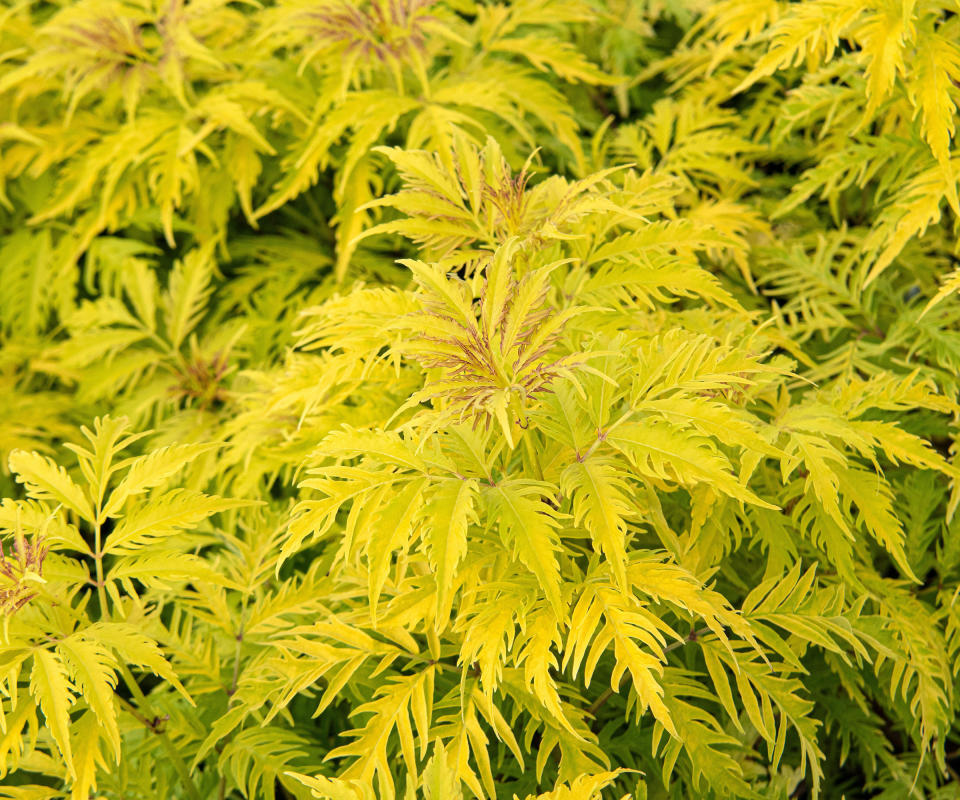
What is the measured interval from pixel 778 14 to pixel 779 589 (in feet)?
3.98

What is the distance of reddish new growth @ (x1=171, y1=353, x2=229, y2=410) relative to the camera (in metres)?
2.05

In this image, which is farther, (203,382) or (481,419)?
(203,382)

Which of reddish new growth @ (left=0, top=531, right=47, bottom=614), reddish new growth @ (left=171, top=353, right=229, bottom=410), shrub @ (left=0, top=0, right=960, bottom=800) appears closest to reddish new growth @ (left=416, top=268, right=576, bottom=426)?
shrub @ (left=0, top=0, right=960, bottom=800)

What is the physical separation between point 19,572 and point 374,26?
4.31 feet

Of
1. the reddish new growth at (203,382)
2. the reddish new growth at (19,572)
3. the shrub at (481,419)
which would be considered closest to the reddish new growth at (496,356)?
the shrub at (481,419)

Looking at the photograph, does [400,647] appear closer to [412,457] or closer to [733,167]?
[412,457]

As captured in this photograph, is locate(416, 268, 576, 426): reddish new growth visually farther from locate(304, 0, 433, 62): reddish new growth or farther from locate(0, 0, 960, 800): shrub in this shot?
locate(304, 0, 433, 62): reddish new growth

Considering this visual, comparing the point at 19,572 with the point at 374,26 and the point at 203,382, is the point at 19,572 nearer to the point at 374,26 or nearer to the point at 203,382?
the point at 203,382

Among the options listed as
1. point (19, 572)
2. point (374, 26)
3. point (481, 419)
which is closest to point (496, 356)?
point (481, 419)

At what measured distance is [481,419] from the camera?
3.65 feet

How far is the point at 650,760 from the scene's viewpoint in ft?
4.35

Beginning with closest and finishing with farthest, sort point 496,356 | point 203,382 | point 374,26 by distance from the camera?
point 496,356
point 374,26
point 203,382

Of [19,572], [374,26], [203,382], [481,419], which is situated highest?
[374,26]

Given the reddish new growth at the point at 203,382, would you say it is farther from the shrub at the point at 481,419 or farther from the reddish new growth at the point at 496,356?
the reddish new growth at the point at 496,356
